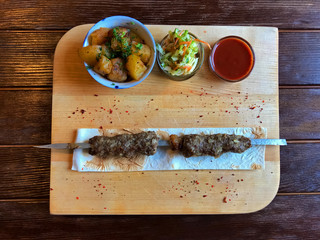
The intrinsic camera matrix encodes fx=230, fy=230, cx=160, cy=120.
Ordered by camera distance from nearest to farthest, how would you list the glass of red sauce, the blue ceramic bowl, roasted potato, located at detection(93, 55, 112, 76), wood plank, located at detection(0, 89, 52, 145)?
roasted potato, located at detection(93, 55, 112, 76) → the blue ceramic bowl → the glass of red sauce → wood plank, located at detection(0, 89, 52, 145)

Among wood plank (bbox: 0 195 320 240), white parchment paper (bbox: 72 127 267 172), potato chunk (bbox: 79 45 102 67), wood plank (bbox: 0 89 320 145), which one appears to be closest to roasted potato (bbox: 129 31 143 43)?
potato chunk (bbox: 79 45 102 67)

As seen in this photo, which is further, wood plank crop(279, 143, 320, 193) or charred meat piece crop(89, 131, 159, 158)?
wood plank crop(279, 143, 320, 193)

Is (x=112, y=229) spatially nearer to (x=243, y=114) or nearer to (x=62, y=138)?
(x=62, y=138)

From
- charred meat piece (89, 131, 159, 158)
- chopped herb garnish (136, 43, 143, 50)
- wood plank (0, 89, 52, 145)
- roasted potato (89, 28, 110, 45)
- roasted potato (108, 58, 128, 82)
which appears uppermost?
roasted potato (89, 28, 110, 45)

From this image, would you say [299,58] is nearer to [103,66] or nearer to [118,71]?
[118,71]

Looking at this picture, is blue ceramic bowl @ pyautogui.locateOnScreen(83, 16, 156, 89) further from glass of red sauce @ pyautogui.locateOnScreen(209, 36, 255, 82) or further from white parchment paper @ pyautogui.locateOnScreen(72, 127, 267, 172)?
glass of red sauce @ pyautogui.locateOnScreen(209, 36, 255, 82)

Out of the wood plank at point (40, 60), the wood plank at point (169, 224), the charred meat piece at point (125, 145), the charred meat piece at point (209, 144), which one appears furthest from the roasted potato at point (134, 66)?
the wood plank at point (169, 224)

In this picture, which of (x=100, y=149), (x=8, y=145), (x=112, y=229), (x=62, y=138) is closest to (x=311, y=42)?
(x=100, y=149)
